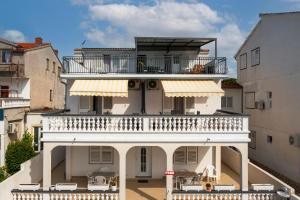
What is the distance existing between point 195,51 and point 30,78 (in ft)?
63.7

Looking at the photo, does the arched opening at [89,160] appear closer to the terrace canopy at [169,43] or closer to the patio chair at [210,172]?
the patio chair at [210,172]

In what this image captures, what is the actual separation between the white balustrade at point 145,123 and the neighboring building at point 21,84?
1072cm

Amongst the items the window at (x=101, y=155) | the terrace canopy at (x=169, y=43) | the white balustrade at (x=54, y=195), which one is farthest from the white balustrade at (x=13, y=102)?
the terrace canopy at (x=169, y=43)

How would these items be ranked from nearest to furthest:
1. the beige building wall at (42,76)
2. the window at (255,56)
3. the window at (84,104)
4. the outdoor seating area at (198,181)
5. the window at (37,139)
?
the outdoor seating area at (198,181) → the window at (84,104) → the window at (255,56) → the window at (37,139) → the beige building wall at (42,76)

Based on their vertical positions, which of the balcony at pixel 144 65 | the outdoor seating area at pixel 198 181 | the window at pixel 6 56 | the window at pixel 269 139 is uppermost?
the window at pixel 6 56

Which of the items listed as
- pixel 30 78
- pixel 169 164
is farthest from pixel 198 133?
pixel 30 78

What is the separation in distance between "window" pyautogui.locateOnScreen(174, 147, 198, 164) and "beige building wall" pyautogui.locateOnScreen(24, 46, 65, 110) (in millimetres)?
19301

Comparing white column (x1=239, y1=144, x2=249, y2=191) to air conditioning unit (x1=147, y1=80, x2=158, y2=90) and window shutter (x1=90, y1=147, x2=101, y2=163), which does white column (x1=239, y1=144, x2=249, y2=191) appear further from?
window shutter (x1=90, y1=147, x2=101, y2=163)

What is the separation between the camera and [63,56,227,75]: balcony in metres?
21.9

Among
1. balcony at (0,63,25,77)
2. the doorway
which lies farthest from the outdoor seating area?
balcony at (0,63,25,77)

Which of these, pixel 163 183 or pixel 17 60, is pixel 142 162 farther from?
pixel 17 60

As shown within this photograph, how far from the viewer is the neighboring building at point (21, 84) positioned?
90.4ft

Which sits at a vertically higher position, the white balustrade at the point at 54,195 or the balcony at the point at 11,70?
the balcony at the point at 11,70

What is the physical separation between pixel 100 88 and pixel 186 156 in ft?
28.1
